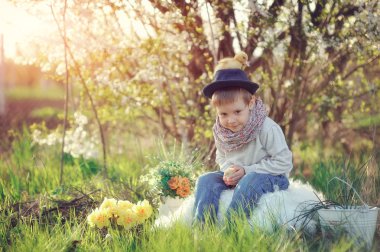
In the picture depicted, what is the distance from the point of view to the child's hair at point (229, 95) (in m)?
4.11

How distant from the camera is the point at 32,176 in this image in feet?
18.6

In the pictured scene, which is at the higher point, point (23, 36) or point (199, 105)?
point (23, 36)

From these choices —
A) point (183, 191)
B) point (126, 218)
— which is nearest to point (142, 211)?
point (126, 218)

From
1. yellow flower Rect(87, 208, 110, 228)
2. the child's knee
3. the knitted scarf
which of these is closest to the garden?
yellow flower Rect(87, 208, 110, 228)

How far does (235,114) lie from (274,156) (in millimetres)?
383

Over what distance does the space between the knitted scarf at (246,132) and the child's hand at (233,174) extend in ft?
0.48

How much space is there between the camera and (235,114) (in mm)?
4125

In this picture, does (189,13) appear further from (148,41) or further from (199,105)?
(199,105)

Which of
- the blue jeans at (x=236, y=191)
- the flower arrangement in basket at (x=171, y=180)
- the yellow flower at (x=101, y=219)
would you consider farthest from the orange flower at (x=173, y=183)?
the yellow flower at (x=101, y=219)

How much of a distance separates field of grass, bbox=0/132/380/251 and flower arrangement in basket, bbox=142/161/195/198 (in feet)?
0.69

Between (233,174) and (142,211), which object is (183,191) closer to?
(233,174)

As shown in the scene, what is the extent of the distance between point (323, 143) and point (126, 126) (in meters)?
2.85

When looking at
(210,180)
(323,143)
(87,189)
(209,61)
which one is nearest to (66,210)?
(87,189)

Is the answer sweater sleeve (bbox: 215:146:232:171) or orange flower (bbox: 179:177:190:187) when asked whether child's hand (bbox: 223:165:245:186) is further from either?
orange flower (bbox: 179:177:190:187)
